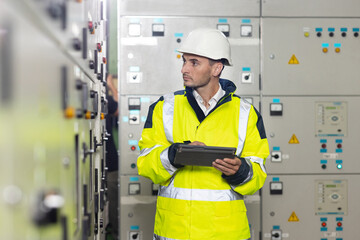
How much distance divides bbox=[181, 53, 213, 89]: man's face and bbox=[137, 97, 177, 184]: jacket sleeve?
0.22 m

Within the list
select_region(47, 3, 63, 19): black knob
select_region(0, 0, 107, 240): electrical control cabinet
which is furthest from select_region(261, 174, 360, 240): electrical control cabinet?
select_region(47, 3, 63, 19): black knob

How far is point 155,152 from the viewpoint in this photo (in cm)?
280

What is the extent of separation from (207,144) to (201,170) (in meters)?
0.16

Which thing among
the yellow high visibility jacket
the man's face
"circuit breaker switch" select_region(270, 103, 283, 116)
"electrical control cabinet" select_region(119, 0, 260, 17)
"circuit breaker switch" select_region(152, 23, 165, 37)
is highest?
"electrical control cabinet" select_region(119, 0, 260, 17)

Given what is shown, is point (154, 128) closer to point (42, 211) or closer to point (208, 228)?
point (208, 228)

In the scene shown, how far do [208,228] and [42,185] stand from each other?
1712 mm

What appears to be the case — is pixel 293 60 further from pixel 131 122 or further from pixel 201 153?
pixel 201 153

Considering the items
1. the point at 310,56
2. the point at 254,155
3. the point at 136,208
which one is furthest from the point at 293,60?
the point at 136,208

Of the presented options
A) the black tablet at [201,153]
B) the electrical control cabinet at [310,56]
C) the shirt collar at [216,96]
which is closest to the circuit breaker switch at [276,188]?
the electrical control cabinet at [310,56]

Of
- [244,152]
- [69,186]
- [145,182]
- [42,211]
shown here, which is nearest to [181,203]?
[244,152]

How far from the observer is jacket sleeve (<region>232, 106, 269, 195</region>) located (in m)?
2.80

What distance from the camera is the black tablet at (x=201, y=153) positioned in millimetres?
2609

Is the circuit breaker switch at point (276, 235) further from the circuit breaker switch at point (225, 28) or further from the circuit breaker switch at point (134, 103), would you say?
the circuit breaker switch at point (225, 28)

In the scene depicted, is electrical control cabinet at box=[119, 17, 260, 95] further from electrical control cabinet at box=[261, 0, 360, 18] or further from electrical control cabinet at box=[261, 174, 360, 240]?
electrical control cabinet at box=[261, 174, 360, 240]
